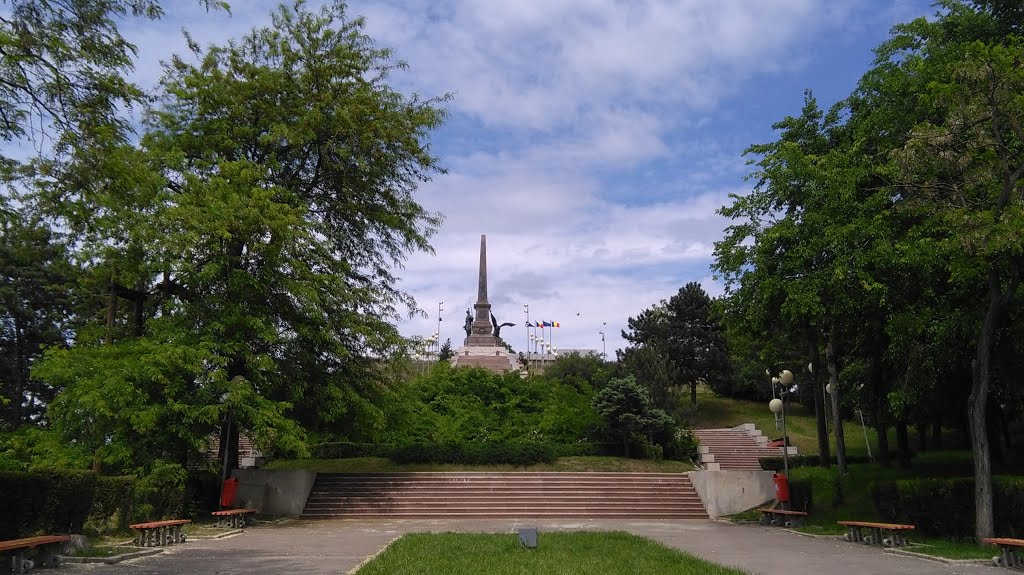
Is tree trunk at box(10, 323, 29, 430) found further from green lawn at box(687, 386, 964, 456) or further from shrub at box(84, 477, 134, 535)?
green lawn at box(687, 386, 964, 456)

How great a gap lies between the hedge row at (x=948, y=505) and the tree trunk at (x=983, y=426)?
44 centimetres

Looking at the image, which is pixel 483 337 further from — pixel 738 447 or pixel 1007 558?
pixel 1007 558

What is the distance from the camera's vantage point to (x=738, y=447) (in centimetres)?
3803

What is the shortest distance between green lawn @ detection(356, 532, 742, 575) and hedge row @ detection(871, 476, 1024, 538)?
5.54 metres

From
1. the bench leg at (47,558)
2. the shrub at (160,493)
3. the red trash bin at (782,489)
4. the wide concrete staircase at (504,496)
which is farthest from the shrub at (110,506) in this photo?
the red trash bin at (782,489)

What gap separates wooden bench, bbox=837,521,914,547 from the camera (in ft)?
42.6

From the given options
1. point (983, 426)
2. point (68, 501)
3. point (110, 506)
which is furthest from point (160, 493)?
point (983, 426)

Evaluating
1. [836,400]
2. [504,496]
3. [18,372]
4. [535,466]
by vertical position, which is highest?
[18,372]

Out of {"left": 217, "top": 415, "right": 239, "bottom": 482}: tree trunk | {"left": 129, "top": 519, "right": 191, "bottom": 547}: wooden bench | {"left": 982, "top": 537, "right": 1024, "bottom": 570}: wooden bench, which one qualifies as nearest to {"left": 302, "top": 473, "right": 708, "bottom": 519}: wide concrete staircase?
{"left": 217, "top": 415, "right": 239, "bottom": 482}: tree trunk

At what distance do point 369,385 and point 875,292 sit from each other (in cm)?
1467

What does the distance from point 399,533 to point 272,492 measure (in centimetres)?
748

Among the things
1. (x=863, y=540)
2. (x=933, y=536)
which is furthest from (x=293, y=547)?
(x=933, y=536)

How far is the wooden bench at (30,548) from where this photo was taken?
9.69m

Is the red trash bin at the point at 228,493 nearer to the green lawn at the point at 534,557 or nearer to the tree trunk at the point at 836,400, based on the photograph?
the green lawn at the point at 534,557
